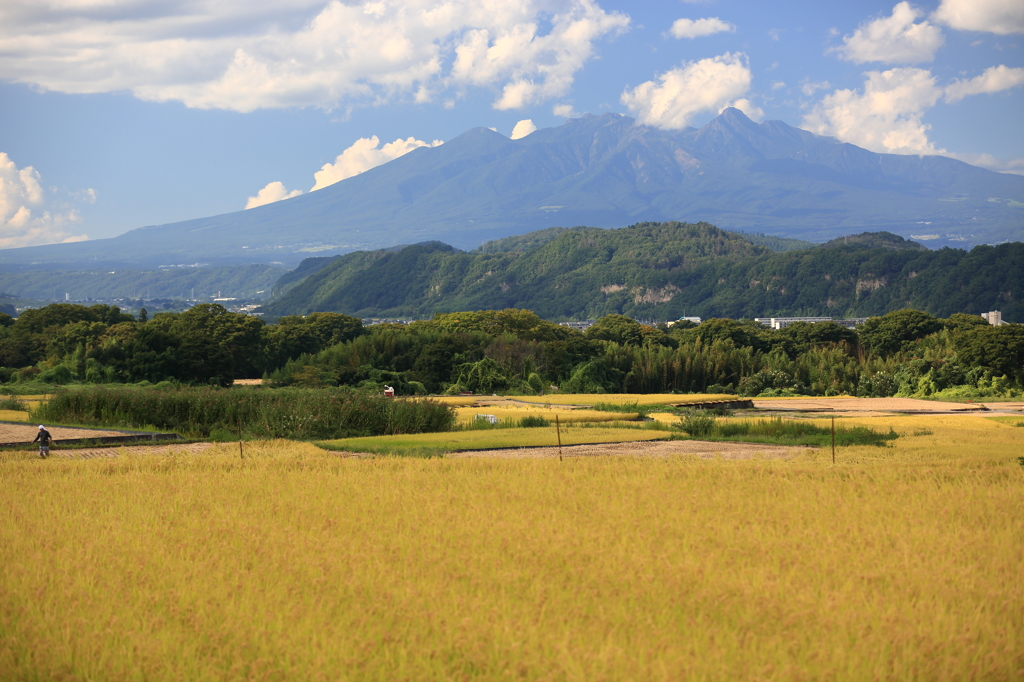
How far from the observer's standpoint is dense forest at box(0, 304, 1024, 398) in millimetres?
50188

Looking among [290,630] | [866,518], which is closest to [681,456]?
[866,518]

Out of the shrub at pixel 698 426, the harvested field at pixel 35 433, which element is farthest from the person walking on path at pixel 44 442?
the shrub at pixel 698 426

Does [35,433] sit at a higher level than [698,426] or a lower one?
higher

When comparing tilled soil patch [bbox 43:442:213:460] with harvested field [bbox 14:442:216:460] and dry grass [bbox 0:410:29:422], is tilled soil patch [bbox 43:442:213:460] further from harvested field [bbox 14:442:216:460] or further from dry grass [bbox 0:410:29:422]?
dry grass [bbox 0:410:29:422]

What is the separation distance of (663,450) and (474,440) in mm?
4868

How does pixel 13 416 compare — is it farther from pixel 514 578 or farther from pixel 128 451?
pixel 514 578

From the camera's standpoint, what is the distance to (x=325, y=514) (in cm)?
1144

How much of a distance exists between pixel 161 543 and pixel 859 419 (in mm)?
25877

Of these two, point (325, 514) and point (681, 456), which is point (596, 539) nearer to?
point (325, 514)

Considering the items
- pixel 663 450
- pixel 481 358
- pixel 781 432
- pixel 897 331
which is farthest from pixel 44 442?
pixel 897 331

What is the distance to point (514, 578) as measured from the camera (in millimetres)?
8219

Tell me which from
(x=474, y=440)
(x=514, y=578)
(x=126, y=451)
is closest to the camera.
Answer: (x=514, y=578)

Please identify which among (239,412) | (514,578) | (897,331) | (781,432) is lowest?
(781,432)

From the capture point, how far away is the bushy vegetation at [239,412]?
25.3m
